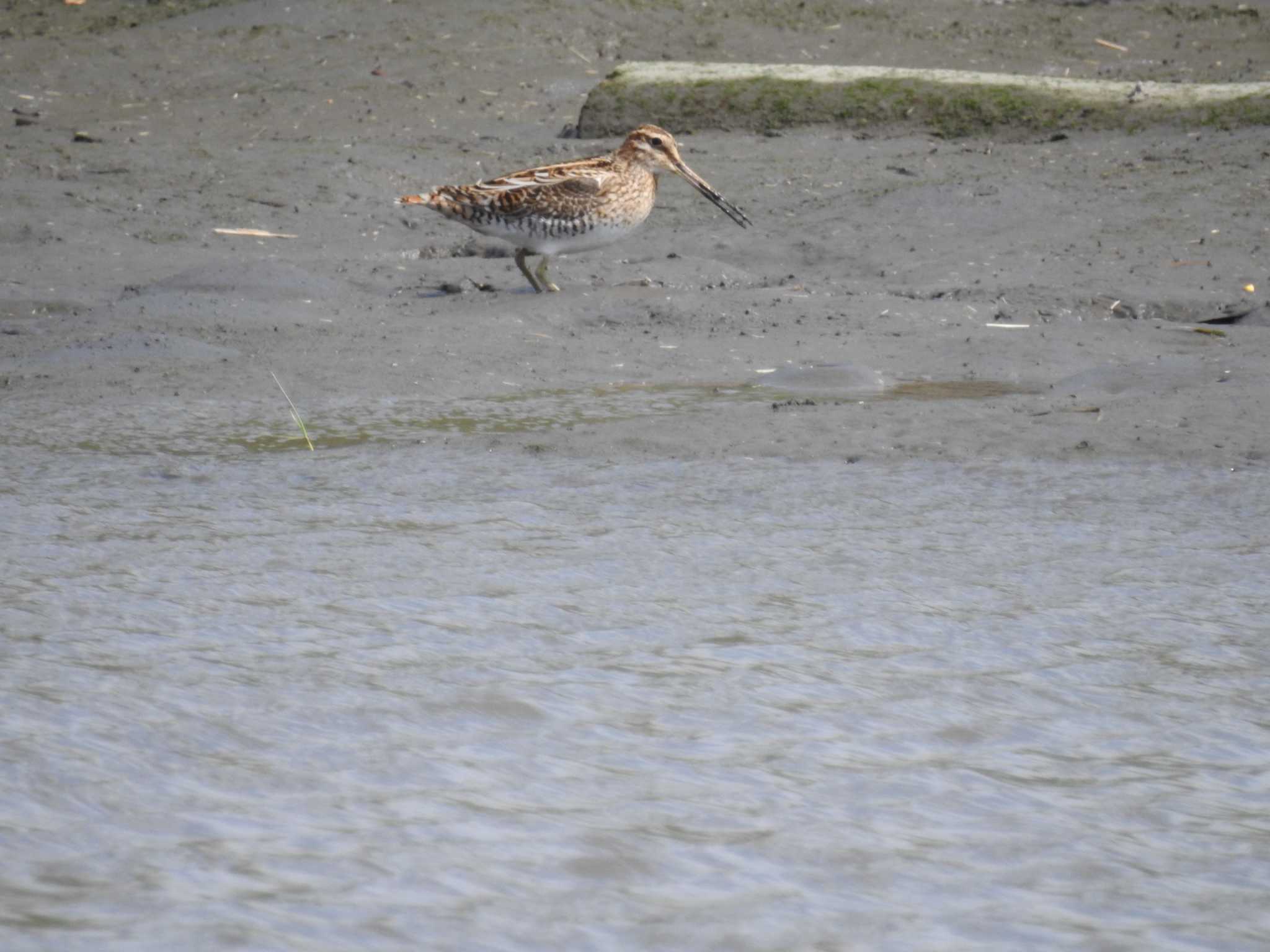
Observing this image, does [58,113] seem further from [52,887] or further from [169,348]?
[52,887]

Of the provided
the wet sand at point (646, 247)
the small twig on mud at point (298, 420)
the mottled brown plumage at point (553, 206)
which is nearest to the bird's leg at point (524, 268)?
Answer: the mottled brown plumage at point (553, 206)

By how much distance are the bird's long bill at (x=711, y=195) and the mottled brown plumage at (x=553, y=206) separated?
33 cm

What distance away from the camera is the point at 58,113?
37.4 ft

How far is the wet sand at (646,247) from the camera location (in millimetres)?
5242

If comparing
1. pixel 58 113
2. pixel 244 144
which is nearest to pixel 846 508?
pixel 244 144

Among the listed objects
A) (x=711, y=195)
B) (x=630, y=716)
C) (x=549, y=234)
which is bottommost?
(x=630, y=716)

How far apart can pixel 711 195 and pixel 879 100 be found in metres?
2.43

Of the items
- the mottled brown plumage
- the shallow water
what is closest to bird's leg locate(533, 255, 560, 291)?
the mottled brown plumage

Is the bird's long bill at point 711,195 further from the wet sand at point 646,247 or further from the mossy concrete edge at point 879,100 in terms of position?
the mossy concrete edge at point 879,100

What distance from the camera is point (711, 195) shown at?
815 cm

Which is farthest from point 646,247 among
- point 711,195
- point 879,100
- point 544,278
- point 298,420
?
point 298,420

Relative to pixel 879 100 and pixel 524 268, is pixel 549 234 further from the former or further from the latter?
pixel 879 100

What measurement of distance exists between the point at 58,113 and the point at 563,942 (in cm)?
1084

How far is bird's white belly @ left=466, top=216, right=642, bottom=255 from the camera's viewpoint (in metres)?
7.17
